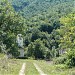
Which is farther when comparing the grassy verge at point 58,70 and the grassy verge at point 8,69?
the grassy verge at point 58,70

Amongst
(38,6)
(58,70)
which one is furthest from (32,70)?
(38,6)

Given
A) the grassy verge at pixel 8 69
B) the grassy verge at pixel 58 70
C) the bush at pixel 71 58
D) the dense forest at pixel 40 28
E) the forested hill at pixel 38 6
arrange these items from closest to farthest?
the grassy verge at pixel 8 69 < the grassy verge at pixel 58 70 < the bush at pixel 71 58 < the dense forest at pixel 40 28 < the forested hill at pixel 38 6

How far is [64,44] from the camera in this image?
3456 centimetres

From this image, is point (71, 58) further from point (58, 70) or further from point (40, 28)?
point (40, 28)

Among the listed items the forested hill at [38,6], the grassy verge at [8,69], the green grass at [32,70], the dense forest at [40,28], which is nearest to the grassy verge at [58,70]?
the green grass at [32,70]

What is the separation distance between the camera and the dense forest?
33219 mm

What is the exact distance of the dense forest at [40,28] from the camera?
109ft

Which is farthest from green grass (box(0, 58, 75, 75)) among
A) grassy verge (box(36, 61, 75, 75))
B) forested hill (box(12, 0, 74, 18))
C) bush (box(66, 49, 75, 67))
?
forested hill (box(12, 0, 74, 18))

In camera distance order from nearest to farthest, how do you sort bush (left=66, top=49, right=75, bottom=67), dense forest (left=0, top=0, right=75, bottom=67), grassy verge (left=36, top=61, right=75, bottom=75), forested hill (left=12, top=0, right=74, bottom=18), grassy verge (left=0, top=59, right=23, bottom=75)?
grassy verge (left=0, top=59, right=23, bottom=75) < grassy verge (left=36, top=61, right=75, bottom=75) < bush (left=66, top=49, right=75, bottom=67) < dense forest (left=0, top=0, right=75, bottom=67) < forested hill (left=12, top=0, right=74, bottom=18)

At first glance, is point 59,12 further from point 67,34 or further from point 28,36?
point 67,34

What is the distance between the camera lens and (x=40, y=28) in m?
104

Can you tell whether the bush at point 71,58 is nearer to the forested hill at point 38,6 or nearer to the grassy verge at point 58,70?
the grassy verge at point 58,70

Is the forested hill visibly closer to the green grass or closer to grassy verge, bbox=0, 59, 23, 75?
the green grass

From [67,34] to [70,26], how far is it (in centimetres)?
101
